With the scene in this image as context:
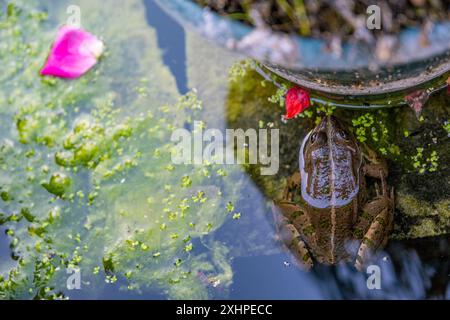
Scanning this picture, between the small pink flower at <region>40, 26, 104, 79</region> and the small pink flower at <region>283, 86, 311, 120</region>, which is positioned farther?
the small pink flower at <region>40, 26, 104, 79</region>

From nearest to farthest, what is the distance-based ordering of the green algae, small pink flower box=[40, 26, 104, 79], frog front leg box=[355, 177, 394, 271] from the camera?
frog front leg box=[355, 177, 394, 271] < the green algae < small pink flower box=[40, 26, 104, 79]

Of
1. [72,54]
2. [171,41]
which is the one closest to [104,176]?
[72,54]

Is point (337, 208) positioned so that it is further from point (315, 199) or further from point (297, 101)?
point (297, 101)

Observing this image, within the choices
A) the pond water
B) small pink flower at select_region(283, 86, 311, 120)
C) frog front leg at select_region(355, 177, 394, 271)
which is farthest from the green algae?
frog front leg at select_region(355, 177, 394, 271)

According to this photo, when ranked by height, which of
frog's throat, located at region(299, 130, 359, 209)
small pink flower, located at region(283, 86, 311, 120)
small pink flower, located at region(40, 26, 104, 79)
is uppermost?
small pink flower, located at region(40, 26, 104, 79)

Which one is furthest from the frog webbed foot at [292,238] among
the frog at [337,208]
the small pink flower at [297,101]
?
the small pink flower at [297,101]

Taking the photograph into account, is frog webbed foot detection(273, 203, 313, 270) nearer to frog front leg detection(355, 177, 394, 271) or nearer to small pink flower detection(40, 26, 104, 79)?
frog front leg detection(355, 177, 394, 271)

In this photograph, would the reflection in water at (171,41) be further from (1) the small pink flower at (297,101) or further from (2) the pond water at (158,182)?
(1) the small pink flower at (297,101)
